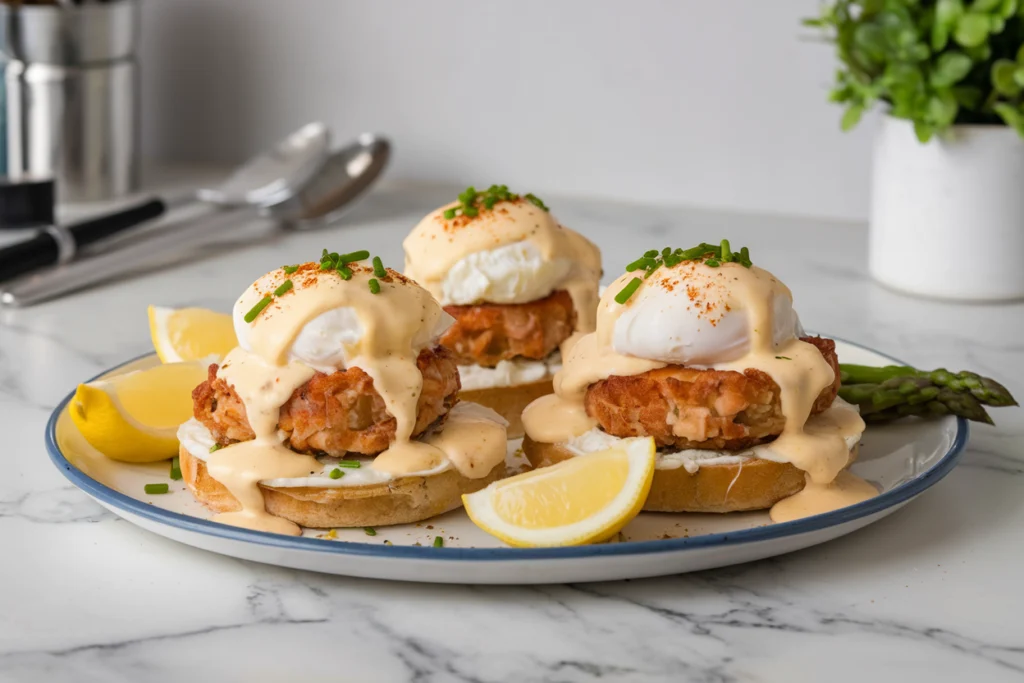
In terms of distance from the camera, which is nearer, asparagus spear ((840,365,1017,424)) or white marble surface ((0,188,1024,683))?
white marble surface ((0,188,1024,683))

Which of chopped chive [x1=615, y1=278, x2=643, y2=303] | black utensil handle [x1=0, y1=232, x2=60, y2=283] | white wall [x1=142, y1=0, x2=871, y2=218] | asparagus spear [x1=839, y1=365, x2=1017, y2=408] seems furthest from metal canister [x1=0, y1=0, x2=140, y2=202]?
asparagus spear [x1=839, y1=365, x2=1017, y2=408]

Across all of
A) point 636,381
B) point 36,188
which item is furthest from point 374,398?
point 36,188

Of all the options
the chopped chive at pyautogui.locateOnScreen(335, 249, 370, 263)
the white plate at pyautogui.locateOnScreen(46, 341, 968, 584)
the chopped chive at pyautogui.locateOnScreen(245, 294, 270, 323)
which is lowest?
the white plate at pyautogui.locateOnScreen(46, 341, 968, 584)

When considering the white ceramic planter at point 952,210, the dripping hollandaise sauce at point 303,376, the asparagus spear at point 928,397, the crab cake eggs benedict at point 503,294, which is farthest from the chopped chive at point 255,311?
the white ceramic planter at point 952,210

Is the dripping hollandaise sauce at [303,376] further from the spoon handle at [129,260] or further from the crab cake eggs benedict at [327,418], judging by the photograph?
the spoon handle at [129,260]

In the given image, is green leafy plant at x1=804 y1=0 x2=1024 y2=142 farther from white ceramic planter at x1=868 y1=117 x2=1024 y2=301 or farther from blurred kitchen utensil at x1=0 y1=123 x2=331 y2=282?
blurred kitchen utensil at x1=0 y1=123 x2=331 y2=282

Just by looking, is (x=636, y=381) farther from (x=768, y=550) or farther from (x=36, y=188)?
(x=36, y=188)
